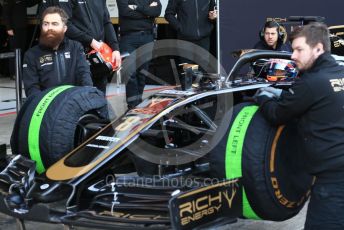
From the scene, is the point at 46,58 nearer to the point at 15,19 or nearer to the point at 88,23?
the point at 88,23

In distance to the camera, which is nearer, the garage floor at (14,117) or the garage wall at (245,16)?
the garage floor at (14,117)

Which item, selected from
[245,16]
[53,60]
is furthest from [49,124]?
[245,16]

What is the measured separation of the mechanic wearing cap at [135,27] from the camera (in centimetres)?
761

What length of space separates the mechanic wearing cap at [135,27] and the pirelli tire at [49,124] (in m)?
2.93

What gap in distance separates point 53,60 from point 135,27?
7.88 ft

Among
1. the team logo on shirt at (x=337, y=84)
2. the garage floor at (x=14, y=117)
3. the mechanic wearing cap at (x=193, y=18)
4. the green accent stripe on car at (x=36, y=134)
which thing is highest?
the mechanic wearing cap at (x=193, y=18)

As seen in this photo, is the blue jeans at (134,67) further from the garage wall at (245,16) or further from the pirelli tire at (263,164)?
the pirelli tire at (263,164)

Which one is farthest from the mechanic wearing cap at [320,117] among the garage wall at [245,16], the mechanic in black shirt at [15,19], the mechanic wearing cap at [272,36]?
the mechanic in black shirt at [15,19]

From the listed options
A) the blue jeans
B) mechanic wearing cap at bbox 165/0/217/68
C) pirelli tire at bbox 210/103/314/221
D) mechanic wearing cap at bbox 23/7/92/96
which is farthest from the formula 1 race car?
mechanic wearing cap at bbox 165/0/217/68

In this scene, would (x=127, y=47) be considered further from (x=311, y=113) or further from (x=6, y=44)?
(x=6, y=44)

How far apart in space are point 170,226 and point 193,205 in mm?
168

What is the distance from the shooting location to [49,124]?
14.6 ft

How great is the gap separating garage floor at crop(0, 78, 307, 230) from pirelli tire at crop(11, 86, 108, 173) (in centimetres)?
55

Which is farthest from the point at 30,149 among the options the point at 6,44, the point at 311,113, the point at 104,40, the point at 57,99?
the point at 6,44
